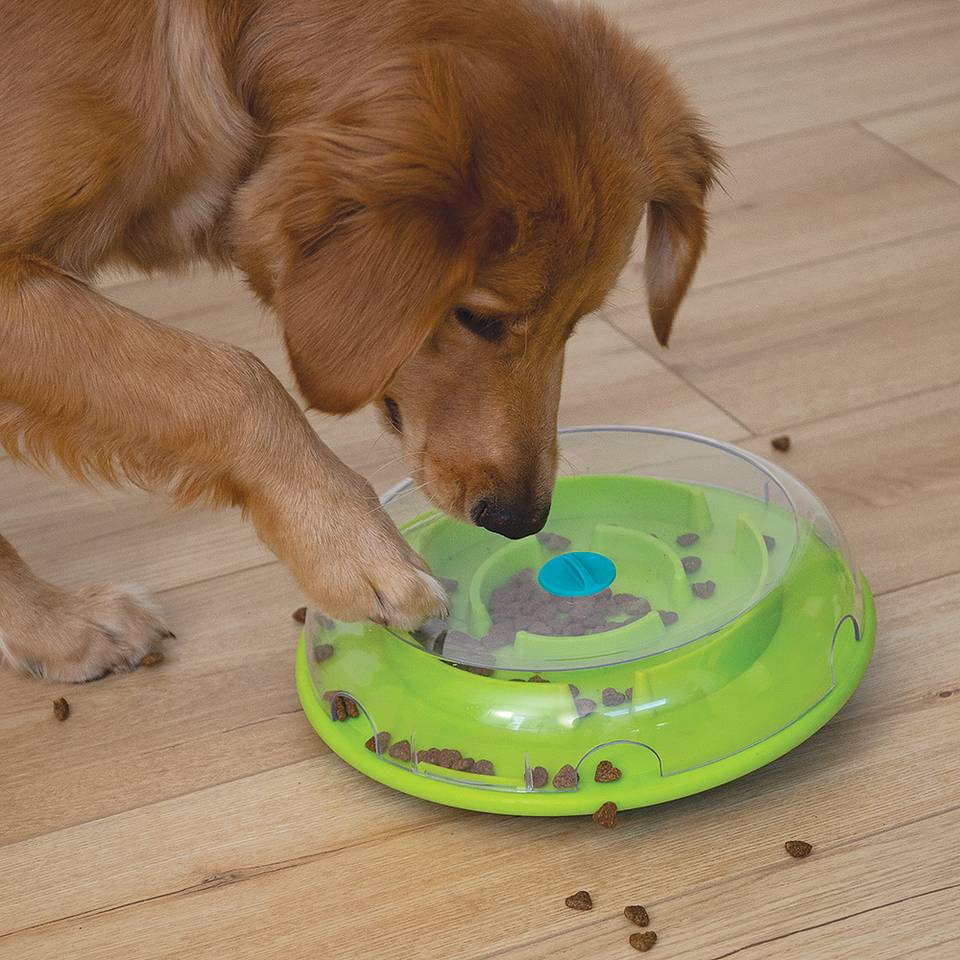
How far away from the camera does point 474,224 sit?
157 centimetres

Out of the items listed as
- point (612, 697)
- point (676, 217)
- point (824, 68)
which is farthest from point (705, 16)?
point (612, 697)

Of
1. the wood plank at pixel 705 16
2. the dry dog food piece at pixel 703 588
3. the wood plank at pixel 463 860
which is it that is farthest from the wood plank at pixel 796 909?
the wood plank at pixel 705 16

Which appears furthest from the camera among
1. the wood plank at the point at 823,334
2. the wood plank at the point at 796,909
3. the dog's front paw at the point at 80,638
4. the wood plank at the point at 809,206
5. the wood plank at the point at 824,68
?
the wood plank at the point at 824,68

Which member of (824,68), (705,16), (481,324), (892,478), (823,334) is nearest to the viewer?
(481,324)

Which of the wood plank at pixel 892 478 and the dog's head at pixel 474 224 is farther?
the wood plank at pixel 892 478

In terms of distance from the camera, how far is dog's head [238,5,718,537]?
5.04ft

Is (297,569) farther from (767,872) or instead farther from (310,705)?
(767,872)

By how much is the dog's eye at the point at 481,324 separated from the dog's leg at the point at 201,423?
24cm

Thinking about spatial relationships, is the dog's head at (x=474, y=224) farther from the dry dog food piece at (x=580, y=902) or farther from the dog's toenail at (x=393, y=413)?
the dry dog food piece at (x=580, y=902)

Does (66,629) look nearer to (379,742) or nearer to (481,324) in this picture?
(379,742)

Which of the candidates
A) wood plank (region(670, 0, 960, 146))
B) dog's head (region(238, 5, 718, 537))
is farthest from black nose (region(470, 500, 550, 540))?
wood plank (region(670, 0, 960, 146))

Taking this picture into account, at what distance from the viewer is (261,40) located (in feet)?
5.54

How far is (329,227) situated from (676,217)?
590mm

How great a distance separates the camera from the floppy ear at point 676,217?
182 centimetres
